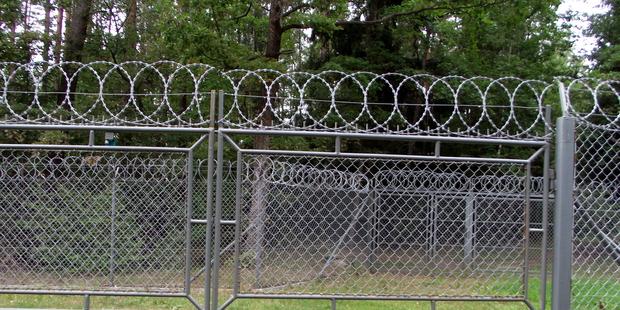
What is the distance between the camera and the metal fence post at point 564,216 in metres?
3.34

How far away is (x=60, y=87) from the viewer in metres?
13.9

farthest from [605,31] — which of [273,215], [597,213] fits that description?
[273,215]

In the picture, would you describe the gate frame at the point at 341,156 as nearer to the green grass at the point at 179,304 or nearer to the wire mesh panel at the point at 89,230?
the wire mesh panel at the point at 89,230

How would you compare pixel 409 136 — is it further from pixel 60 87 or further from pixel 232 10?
pixel 60 87

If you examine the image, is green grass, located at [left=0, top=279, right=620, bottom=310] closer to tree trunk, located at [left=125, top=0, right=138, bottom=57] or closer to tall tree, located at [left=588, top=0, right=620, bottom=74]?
tree trunk, located at [left=125, top=0, right=138, bottom=57]

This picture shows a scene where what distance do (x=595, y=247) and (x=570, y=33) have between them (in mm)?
16150

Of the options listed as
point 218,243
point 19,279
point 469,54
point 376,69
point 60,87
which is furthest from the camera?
point 469,54

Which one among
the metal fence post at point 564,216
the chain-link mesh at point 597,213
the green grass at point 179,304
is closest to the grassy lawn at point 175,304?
the green grass at point 179,304

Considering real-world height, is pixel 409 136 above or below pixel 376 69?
below

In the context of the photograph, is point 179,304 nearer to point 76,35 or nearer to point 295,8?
point 295,8

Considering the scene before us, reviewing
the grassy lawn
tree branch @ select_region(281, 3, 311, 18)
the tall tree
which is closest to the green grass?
the grassy lawn

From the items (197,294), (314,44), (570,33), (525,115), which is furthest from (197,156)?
(570,33)

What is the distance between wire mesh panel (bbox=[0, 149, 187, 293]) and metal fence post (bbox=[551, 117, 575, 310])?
318 cm

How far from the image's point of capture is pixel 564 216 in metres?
3.36
